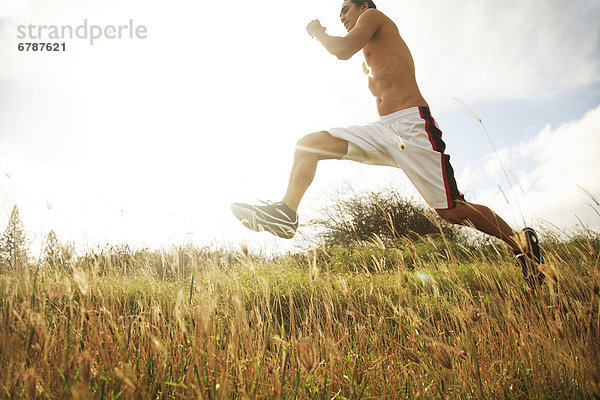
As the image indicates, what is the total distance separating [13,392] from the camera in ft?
3.50

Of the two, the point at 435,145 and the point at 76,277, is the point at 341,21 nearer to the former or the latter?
the point at 435,145

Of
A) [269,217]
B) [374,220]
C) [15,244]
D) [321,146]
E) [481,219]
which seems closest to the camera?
[15,244]

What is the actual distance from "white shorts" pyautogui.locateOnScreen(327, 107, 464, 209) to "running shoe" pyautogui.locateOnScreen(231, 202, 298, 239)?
0.68 m

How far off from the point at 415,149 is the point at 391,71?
693 millimetres

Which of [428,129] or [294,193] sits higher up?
[428,129]

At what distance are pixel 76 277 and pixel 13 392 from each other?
515mm

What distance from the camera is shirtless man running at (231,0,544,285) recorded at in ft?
7.88

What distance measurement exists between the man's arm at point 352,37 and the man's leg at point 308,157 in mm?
663

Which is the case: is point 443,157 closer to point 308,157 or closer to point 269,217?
point 308,157

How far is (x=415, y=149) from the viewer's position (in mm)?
2605

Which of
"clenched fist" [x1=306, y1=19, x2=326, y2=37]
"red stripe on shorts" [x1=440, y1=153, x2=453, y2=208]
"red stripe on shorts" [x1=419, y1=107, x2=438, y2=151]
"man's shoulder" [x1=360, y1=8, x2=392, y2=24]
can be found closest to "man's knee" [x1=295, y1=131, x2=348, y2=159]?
"red stripe on shorts" [x1=419, y1=107, x2=438, y2=151]

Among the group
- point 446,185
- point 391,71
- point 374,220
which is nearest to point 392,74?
point 391,71

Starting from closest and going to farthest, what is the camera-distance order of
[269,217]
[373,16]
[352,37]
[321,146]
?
[269,217] < [321,146] < [352,37] < [373,16]

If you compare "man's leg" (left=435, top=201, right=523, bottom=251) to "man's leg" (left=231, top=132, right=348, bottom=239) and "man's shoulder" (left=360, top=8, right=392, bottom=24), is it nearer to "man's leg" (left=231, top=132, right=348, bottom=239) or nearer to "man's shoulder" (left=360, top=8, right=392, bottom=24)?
"man's leg" (left=231, top=132, right=348, bottom=239)
